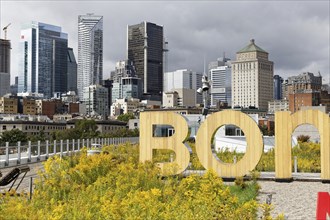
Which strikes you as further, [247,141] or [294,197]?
[247,141]

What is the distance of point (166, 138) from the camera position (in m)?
19.0

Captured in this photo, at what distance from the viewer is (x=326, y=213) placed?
3967 millimetres

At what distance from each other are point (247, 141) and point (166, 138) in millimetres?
3101

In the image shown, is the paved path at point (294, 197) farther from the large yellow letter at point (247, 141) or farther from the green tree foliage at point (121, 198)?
the large yellow letter at point (247, 141)

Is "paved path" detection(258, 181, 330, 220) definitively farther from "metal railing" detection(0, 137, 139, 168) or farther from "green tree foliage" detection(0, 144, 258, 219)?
"metal railing" detection(0, 137, 139, 168)

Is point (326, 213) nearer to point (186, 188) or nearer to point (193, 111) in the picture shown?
point (186, 188)

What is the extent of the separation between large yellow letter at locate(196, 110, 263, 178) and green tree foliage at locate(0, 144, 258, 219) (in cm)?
329

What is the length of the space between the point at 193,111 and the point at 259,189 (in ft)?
532

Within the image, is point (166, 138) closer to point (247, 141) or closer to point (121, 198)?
point (247, 141)

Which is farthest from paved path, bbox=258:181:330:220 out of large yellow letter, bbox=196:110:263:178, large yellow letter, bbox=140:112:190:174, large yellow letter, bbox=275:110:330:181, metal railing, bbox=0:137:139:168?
metal railing, bbox=0:137:139:168

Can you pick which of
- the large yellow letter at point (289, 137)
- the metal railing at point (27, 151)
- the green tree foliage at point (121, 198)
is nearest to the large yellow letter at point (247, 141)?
the large yellow letter at point (289, 137)

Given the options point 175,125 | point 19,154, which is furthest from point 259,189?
point 19,154

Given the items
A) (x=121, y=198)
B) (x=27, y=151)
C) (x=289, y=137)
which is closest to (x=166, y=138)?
(x=289, y=137)

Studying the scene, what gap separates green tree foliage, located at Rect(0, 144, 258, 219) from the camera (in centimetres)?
662
